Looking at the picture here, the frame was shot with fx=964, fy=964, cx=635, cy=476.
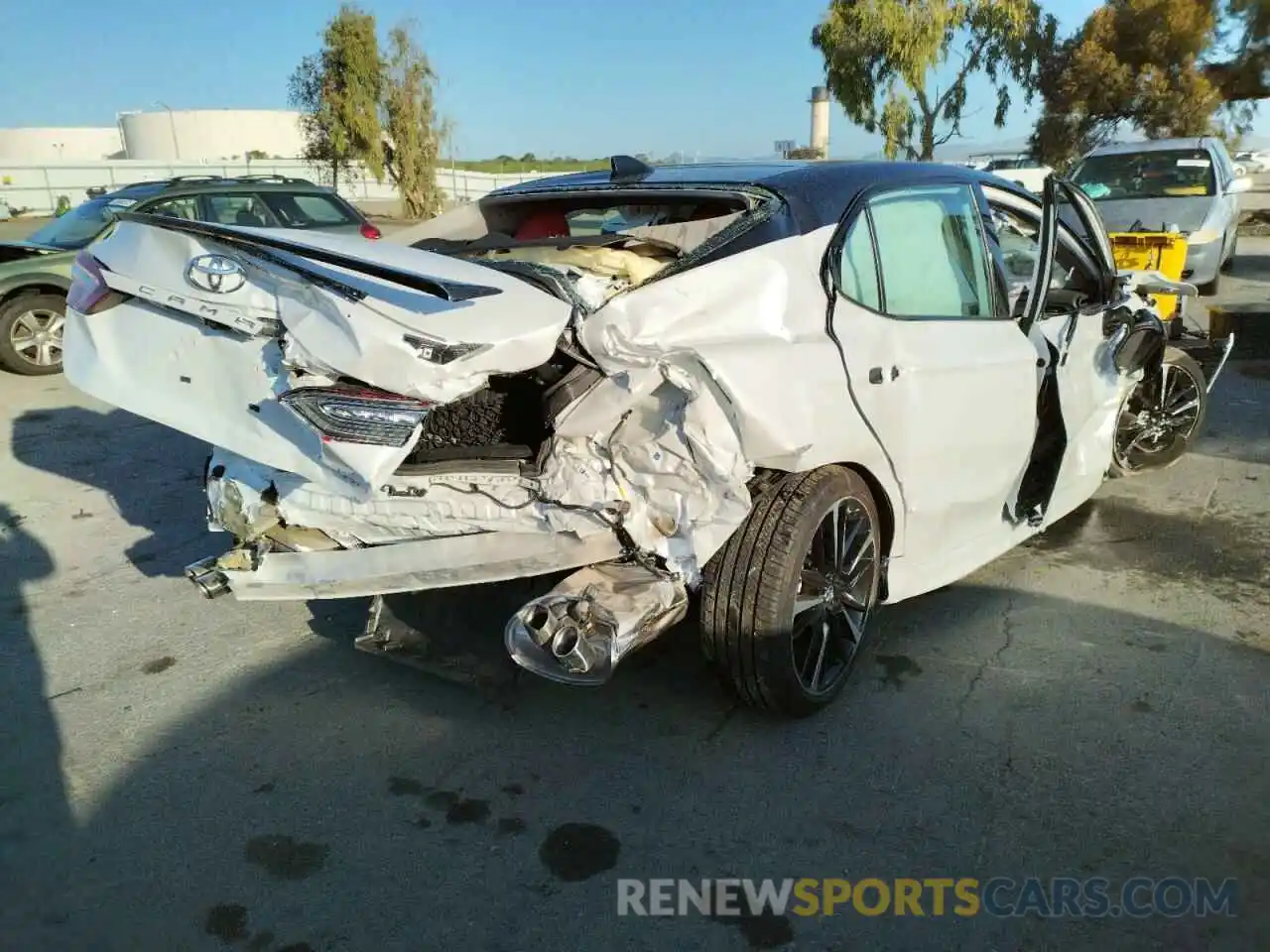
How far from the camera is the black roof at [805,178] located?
10.3ft

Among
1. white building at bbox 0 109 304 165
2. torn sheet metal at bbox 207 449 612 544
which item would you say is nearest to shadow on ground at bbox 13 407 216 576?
torn sheet metal at bbox 207 449 612 544

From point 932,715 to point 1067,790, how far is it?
1.63 ft

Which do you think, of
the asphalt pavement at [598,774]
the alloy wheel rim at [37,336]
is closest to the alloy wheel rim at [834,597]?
the asphalt pavement at [598,774]

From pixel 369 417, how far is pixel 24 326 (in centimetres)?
779

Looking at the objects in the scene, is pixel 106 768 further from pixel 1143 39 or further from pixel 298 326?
pixel 1143 39

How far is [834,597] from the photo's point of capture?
3.25 metres

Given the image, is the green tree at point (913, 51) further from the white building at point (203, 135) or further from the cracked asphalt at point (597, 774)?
the white building at point (203, 135)

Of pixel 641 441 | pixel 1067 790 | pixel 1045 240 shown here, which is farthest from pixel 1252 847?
pixel 1045 240

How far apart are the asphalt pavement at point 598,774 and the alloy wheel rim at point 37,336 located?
5253 mm

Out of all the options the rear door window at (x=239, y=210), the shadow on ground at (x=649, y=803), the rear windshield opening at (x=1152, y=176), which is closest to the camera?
the shadow on ground at (x=649, y=803)

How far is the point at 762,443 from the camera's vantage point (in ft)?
8.93

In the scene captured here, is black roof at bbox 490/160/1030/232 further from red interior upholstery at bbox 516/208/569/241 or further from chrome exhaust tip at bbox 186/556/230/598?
chrome exhaust tip at bbox 186/556/230/598

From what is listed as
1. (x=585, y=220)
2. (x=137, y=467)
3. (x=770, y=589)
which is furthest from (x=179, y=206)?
(x=770, y=589)

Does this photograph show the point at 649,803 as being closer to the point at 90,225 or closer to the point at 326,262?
the point at 326,262
